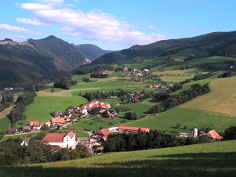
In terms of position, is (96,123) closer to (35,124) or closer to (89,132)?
(89,132)

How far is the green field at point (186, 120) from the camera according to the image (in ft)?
265

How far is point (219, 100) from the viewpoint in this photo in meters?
100

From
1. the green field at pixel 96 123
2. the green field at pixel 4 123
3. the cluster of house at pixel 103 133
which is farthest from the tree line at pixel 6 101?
the cluster of house at pixel 103 133

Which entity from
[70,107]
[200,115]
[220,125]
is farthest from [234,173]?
[70,107]

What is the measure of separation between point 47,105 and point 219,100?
67.8m

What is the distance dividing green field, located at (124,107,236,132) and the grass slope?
11.4 ft

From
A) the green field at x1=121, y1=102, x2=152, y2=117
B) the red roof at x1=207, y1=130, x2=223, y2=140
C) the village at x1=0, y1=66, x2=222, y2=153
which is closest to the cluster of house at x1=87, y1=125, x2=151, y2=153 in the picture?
the village at x1=0, y1=66, x2=222, y2=153

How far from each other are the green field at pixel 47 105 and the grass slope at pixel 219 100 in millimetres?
52054

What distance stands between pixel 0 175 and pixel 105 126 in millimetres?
81083

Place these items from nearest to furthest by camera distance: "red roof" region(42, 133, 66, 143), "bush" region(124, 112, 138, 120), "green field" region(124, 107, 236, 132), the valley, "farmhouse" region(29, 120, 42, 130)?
the valley < "red roof" region(42, 133, 66, 143) < "green field" region(124, 107, 236, 132) < "farmhouse" region(29, 120, 42, 130) < "bush" region(124, 112, 138, 120)

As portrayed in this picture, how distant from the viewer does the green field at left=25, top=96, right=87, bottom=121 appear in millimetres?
116244

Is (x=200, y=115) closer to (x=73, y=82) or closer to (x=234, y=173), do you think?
(x=234, y=173)

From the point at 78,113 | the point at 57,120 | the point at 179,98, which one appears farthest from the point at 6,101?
the point at 179,98

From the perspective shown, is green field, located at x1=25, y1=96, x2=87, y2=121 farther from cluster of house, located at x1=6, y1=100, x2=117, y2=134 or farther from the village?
cluster of house, located at x1=6, y1=100, x2=117, y2=134
